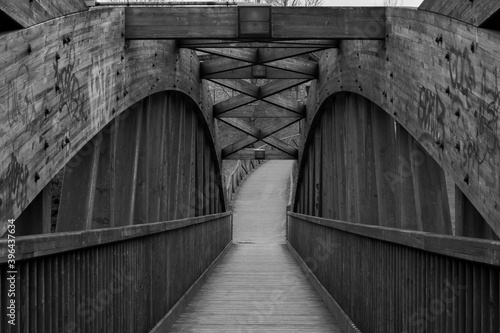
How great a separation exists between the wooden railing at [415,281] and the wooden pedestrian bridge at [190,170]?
16mm

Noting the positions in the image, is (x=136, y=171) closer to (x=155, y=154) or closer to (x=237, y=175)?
(x=155, y=154)

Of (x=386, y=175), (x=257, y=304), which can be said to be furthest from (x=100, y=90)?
(x=257, y=304)

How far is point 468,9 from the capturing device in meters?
5.00

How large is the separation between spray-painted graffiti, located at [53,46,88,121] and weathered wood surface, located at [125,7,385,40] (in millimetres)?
2029

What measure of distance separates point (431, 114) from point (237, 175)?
37.9 m

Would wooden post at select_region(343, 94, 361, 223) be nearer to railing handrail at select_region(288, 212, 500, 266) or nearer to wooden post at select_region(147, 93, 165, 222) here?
wooden post at select_region(147, 93, 165, 222)

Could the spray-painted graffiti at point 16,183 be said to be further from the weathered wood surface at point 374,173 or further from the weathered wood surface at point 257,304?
the weathered wood surface at point 374,173

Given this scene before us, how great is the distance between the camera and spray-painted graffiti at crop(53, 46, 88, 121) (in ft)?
18.4

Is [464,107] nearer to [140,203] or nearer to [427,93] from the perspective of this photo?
[427,93]

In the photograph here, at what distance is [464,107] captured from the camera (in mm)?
5102

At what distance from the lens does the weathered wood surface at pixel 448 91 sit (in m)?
4.63

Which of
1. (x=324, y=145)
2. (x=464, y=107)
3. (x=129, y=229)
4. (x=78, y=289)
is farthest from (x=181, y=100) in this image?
(x=78, y=289)

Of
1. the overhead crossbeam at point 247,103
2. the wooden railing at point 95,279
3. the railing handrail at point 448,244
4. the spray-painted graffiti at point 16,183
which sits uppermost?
the overhead crossbeam at point 247,103

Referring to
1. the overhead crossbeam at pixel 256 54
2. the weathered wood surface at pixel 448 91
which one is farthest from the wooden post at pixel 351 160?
the overhead crossbeam at pixel 256 54
